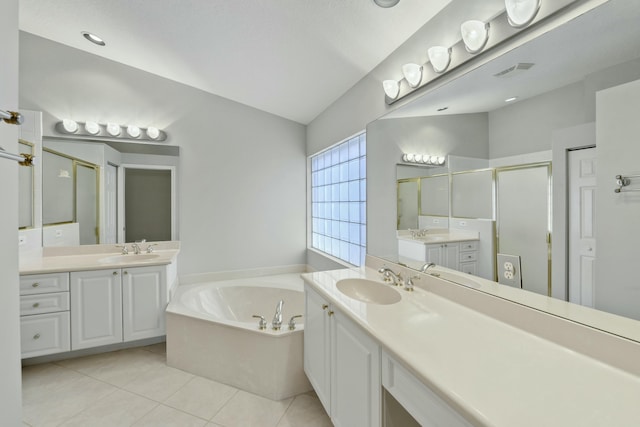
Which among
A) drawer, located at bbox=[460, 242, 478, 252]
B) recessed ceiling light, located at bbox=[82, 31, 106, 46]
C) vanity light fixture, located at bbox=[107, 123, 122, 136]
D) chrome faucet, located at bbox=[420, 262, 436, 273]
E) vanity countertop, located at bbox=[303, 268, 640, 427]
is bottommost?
vanity countertop, located at bbox=[303, 268, 640, 427]

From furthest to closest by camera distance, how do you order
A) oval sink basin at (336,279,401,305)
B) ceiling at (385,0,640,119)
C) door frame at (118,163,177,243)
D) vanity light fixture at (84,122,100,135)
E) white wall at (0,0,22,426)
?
1. door frame at (118,163,177,243)
2. vanity light fixture at (84,122,100,135)
3. oval sink basin at (336,279,401,305)
4. white wall at (0,0,22,426)
5. ceiling at (385,0,640,119)

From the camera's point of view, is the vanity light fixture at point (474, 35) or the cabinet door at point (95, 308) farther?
the cabinet door at point (95, 308)

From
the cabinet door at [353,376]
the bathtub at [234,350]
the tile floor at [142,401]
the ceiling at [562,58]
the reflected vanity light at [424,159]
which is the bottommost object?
the tile floor at [142,401]

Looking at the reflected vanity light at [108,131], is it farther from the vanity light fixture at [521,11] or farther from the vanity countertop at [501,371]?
the vanity light fixture at [521,11]

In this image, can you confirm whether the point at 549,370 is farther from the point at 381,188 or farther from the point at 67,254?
the point at 67,254

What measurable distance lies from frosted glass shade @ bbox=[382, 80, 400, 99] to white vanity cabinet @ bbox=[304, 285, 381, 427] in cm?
142

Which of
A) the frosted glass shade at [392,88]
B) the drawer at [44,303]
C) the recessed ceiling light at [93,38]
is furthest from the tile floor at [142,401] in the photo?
the recessed ceiling light at [93,38]

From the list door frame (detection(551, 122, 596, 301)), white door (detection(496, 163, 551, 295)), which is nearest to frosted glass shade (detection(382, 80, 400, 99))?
white door (detection(496, 163, 551, 295))

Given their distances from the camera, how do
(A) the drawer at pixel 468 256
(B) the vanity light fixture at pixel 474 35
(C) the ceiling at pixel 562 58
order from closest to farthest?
(C) the ceiling at pixel 562 58 → (B) the vanity light fixture at pixel 474 35 → (A) the drawer at pixel 468 256

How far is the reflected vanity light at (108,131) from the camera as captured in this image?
255cm

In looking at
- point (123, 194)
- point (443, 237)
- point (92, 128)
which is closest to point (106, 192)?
point (123, 194)

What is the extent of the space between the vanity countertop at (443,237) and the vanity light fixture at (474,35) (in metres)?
0.88

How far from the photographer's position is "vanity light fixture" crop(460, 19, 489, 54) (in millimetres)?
1209

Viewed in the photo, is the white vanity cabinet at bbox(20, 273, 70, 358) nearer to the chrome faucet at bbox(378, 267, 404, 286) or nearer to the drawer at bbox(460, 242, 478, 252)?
the chrome faucet at bbox(378, 267, 404, 286)
